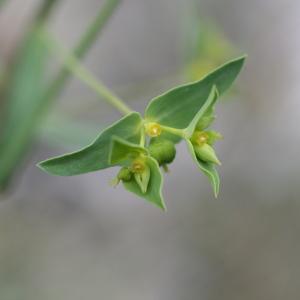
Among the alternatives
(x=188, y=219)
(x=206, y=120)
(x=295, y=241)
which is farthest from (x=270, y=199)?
(x=206, y=120)

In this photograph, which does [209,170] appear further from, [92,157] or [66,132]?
[66,132]

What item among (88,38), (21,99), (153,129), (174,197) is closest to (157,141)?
(153,129)

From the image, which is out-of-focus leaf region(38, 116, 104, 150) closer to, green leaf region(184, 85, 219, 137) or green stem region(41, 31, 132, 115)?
green stem region(41, 31, 132, 115)

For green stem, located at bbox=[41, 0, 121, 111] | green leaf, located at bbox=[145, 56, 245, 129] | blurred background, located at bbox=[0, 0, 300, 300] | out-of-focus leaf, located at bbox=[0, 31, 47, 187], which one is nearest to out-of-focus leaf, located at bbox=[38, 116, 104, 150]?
out-of-focus leaf, located at bbox=[0, 31, 47, 187]

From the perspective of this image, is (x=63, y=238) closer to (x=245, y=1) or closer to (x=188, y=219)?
(x=188, y=219)

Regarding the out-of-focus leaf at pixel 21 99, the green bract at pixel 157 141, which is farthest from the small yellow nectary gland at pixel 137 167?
the out-of-focus leaf at pixel 21 99

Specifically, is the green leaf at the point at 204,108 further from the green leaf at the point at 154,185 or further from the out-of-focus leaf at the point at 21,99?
the out-of-focus leaf at the point at 21,99
